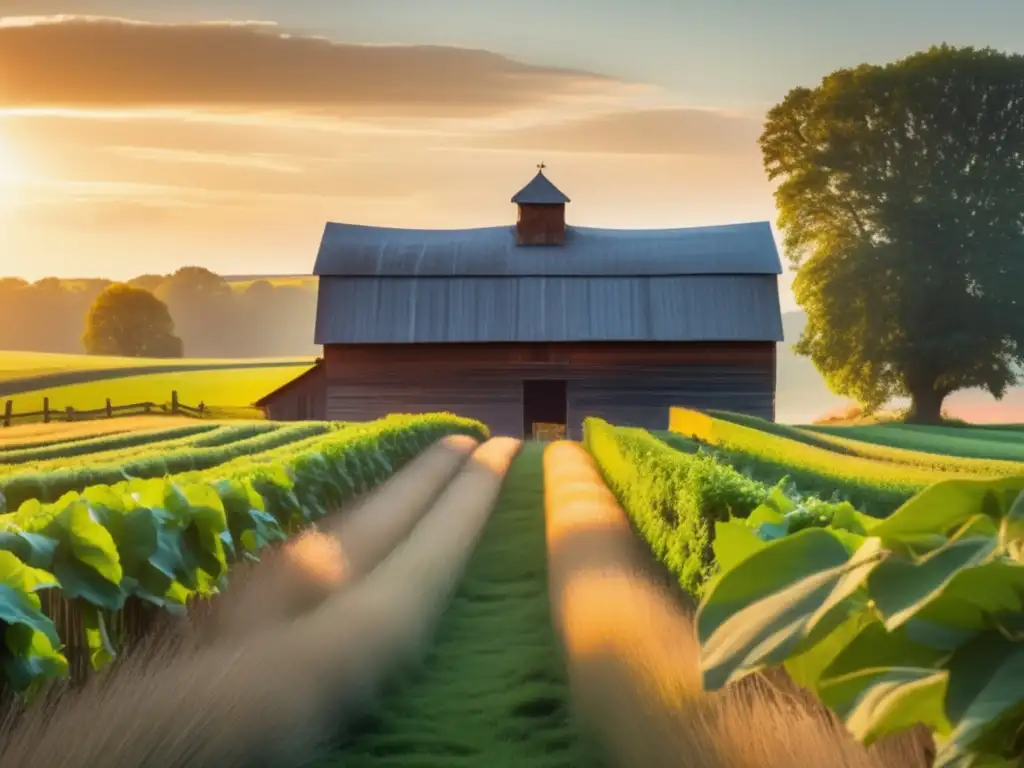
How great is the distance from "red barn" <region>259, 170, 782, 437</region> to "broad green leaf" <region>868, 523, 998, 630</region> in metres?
35.4

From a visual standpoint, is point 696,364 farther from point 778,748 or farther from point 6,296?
point 6,296

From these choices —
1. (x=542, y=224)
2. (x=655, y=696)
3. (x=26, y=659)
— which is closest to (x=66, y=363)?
(x=542, y=224)

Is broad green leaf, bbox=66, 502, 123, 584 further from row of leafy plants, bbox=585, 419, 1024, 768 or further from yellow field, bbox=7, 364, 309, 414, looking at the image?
yellow field, bbox=7, 364, 309, 414

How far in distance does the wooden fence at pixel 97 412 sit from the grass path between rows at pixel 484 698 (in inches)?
1383

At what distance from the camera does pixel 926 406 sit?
42.9 meters

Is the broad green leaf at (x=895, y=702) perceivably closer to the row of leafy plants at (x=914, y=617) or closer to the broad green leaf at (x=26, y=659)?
the row of leafy plants at (x=914, y=617)

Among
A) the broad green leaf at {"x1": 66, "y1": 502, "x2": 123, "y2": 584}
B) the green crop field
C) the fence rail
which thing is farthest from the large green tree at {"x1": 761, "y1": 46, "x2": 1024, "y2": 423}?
the broad green leaf at {"x1": 66, "y1": 502, "x2": 123, "y2": 584}

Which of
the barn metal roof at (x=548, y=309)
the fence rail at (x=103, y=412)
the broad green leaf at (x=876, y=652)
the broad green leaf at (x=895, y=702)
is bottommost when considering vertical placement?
the fence rail at (x=103, y=412)

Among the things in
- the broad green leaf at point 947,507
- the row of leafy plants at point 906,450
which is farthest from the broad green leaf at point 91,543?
the row of leafy plants at point 906,450

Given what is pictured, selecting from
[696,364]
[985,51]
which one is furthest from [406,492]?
[985,51]

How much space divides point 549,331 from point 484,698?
3028 centimetres

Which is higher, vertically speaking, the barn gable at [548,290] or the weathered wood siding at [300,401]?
the barn gable at [548,290]

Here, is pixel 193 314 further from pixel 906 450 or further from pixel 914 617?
pixel 914 617

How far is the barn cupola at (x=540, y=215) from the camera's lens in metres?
41.8
